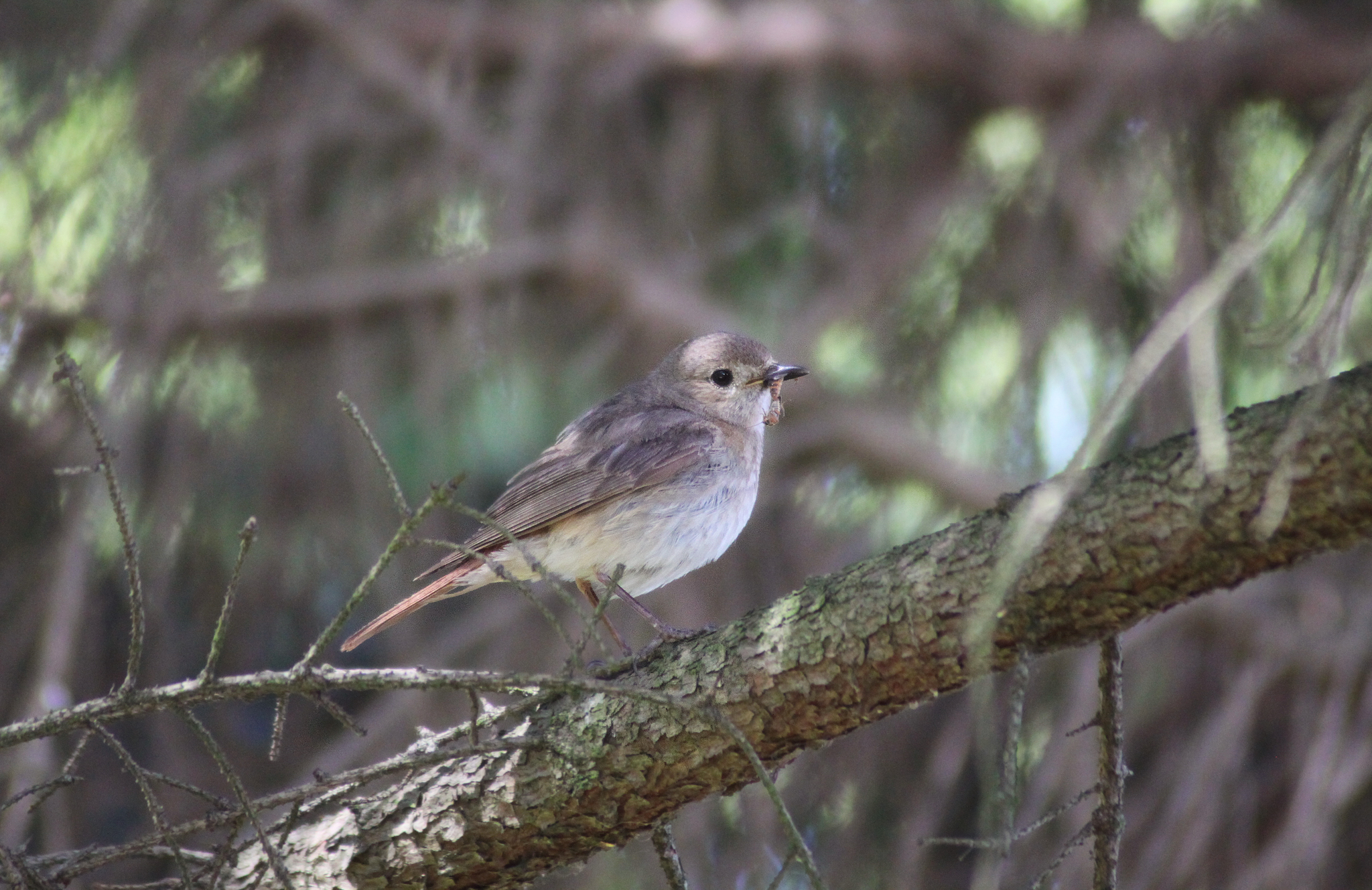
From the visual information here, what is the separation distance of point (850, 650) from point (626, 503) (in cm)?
228

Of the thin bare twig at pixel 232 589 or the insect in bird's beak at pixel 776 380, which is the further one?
the insect in bird's beak at pixel 776 380

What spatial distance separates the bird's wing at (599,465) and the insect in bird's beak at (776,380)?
0.37m

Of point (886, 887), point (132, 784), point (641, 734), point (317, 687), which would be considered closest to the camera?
point (317, 687)

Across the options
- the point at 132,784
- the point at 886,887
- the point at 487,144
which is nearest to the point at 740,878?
the point at 886,887

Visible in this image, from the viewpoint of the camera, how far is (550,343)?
20.2 ft

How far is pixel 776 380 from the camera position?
529cm

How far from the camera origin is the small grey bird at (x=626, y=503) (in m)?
4.69

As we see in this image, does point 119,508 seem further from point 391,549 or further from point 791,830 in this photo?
point 791,830

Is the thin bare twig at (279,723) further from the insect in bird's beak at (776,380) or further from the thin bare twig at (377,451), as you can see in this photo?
the insect in bird's beak at (776,380)

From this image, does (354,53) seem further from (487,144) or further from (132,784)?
(132,784)

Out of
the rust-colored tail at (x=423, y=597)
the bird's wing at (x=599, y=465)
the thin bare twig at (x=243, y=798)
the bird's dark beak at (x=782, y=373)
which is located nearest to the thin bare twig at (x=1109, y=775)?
the thin bare twig at (x=243, y=798)

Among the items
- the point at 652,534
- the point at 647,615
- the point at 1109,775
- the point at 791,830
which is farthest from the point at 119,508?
the point at 652,534

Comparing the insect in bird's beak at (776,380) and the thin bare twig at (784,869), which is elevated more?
the insect in bird's beak at (776,380)

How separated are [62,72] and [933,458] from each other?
426 centimetres
